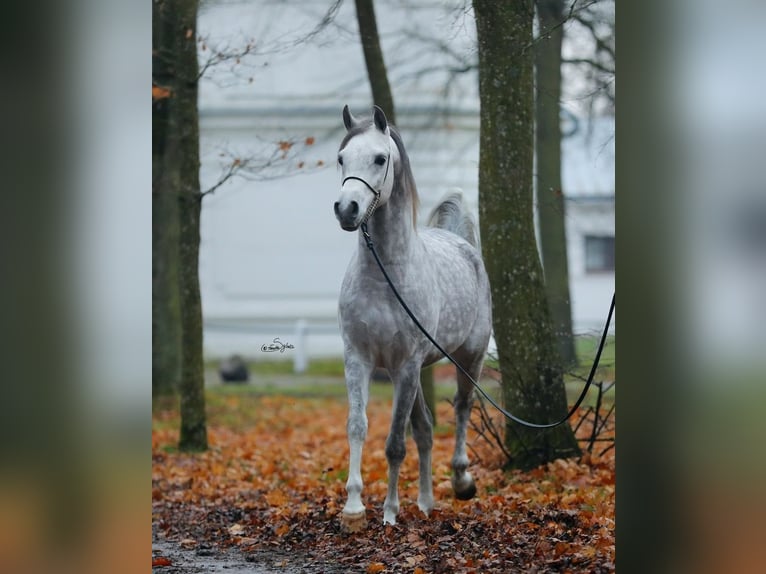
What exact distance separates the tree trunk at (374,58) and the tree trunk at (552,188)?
3.89 feet

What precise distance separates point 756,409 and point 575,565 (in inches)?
62.3

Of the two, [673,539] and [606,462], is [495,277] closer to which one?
[606,462]

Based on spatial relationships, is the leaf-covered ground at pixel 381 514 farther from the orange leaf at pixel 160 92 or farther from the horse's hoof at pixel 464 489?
the orange leaf at pixel 160 92

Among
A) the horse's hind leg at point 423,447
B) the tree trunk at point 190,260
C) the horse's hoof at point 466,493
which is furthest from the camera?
the tree trunk at point 190,260

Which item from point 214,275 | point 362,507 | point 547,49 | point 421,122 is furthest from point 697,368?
point 214,275

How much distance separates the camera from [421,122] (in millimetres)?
8930

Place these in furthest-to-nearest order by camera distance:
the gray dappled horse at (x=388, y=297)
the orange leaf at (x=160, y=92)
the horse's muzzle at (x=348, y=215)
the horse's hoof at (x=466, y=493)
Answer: the orange leaf at (x=160, y=92) < the horse's hoof at (x=466, y=493) < the gray dappled horse at (x=388, y=297) < the horse's muzzle at (x=348, y=215)

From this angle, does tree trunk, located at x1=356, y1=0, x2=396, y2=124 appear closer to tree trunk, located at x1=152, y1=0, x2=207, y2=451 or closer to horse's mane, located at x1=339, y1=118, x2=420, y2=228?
tree trunk, located at x1=152, y1=0, x2=207, y2=451

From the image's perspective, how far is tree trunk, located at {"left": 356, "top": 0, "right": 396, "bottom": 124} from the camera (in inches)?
291

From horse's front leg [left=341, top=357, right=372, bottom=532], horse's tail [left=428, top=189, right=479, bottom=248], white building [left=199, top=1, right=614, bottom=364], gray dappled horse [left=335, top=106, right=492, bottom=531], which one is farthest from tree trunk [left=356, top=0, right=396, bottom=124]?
horse's front leg [left=341, top=357, right=372, bottom=532]

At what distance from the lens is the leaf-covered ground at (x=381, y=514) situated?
5.49 meters

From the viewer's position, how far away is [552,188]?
724 cm

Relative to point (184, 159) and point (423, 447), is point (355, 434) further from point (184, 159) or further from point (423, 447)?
point (184, 159)

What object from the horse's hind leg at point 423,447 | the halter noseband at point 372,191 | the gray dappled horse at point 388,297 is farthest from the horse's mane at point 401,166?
the horse's hind leg at point 423,447
